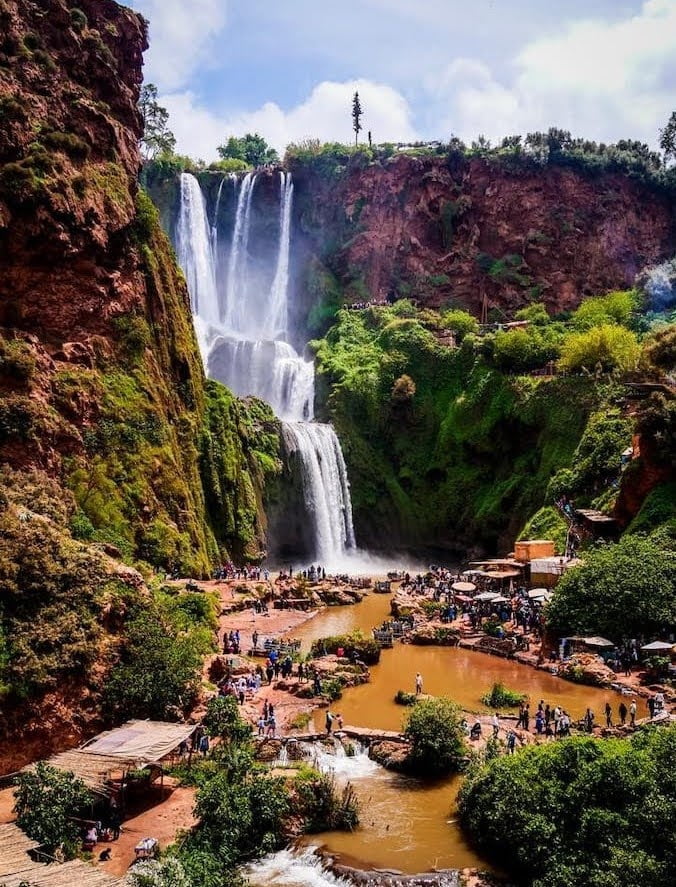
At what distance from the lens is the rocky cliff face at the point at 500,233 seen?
73188 millimetres

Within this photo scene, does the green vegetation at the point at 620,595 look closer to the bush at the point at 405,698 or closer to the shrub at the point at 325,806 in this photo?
the bush at the point at 405,698

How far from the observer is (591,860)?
13.9 metres

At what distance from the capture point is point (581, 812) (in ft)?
48.9

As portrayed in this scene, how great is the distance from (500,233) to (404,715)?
60.0 meters

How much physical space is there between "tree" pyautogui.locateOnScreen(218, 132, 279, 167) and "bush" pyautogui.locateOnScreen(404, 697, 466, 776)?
96.0m

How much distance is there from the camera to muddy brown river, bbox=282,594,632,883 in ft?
54.0

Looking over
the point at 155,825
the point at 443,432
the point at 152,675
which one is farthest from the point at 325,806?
the point at 443,432

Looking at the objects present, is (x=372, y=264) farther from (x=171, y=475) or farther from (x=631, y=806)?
(x=631, y=806)

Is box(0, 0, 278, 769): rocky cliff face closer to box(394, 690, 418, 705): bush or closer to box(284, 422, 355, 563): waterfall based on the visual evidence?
box(284, 422, 355, 563): waterfall

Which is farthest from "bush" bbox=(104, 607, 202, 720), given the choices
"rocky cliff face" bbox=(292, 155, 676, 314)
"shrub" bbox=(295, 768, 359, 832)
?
"rocky cliff face" bbox=(292, 155, 676, 314)

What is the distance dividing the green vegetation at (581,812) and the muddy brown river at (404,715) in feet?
3.19

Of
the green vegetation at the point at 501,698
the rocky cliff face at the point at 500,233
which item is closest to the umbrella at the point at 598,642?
the green vegetation at the point at 501,698

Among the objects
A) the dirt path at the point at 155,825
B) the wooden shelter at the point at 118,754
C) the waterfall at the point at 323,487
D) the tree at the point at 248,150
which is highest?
the tree at the point at 248,150

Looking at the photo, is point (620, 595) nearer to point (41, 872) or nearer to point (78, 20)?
point (41, 872)
